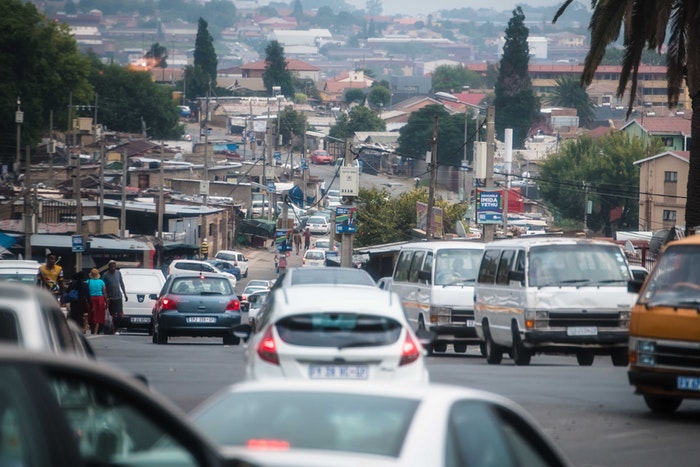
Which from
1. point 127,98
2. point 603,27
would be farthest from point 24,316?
point 127,98

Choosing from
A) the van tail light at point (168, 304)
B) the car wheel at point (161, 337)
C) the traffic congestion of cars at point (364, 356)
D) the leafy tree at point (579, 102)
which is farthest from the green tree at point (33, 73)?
the leafy tree at point (579, 102)

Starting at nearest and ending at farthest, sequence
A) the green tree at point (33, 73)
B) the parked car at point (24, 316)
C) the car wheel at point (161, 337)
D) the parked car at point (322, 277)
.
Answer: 1. the parked car at point (24, 316)
2. the parked car at point (322, 277)
3. the car wheel at point (161, 337)
4. the green tree at point (33, 73)

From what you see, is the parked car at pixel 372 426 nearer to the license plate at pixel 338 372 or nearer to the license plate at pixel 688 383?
the license plate at pixel 338 372

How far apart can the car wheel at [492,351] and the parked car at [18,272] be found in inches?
542

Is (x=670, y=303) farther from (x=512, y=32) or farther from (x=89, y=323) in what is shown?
(x=512, y=32)

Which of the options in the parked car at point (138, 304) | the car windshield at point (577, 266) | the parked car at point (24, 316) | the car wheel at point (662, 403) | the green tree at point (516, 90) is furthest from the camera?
the green tree at point (516, 90)

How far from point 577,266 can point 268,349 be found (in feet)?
33.3

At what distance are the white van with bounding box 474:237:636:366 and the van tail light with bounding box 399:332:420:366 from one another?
885 cm

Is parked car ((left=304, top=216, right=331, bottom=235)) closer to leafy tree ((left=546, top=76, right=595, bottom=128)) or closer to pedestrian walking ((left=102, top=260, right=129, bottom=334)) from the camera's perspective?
leafy tree ((left=546, top=76, right=595, bottom=128))

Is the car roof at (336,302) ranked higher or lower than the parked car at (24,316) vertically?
lower

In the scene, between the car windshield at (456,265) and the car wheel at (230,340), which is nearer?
the car windshield at (456,265)

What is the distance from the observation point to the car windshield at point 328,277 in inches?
798

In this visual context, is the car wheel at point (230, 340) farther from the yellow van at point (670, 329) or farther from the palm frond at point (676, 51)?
the yellow van at point (670, 329)

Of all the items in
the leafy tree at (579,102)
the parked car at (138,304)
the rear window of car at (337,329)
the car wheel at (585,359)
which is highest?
the leafy tree at (579,102)
